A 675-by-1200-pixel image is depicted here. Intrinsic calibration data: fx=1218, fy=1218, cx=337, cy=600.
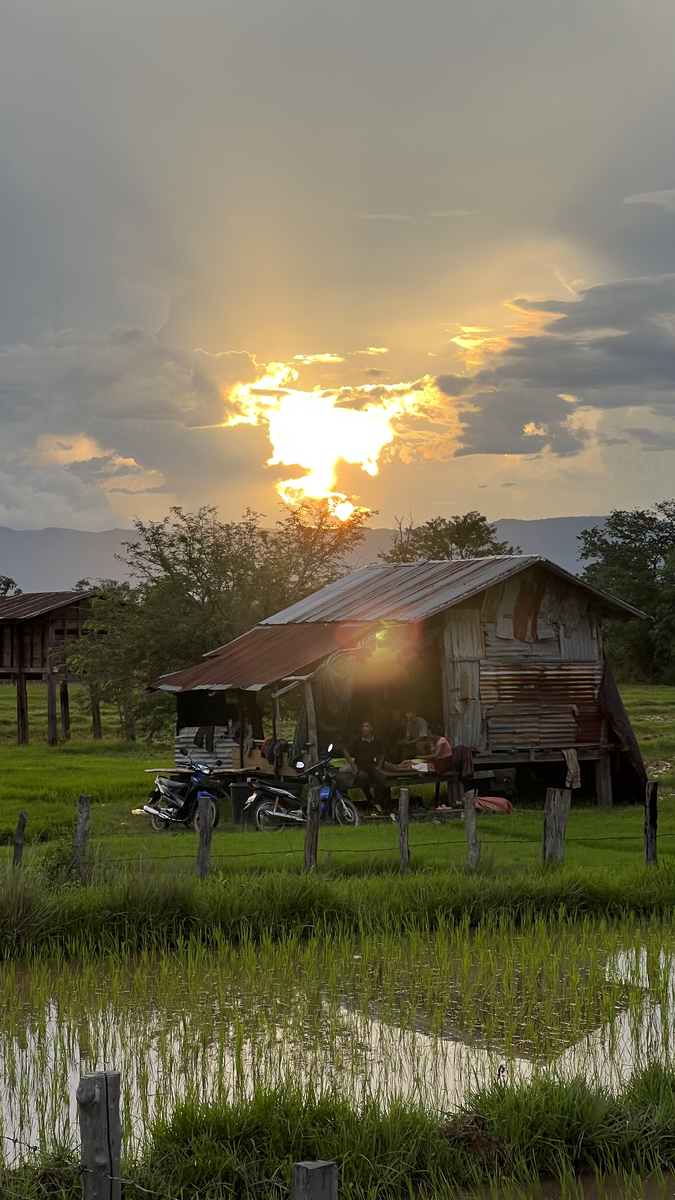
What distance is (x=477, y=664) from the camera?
21094 mm

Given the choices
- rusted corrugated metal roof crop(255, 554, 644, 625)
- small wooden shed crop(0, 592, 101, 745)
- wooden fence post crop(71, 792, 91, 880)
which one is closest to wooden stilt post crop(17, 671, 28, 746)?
small wooden shed crop(0, 592, 101, 745)

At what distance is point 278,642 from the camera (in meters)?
22.4

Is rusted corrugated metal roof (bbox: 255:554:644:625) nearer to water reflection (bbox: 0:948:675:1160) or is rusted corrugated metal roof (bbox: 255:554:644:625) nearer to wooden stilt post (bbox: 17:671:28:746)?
water reflection (bbox: 0:948:675:1160)

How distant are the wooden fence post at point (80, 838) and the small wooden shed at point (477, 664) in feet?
26.2

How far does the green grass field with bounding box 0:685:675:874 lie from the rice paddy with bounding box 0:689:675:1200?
17 cm

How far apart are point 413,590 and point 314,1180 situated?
1904 cm

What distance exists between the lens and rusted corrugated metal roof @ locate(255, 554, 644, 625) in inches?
816

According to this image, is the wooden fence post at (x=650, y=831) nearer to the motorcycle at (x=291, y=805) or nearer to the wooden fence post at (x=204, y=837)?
the wooden fence post at (x=204, y=837)

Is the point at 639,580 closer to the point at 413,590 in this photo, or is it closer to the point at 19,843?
the point at 413,590

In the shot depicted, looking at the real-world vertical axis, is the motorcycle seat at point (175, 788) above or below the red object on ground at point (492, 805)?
above

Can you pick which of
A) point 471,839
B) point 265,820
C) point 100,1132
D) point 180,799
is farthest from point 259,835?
point 100,1132

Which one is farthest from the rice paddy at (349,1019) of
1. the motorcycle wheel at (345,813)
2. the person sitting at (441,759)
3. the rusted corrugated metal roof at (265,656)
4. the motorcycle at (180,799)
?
the rusted corrugated metal roof at (265,656)

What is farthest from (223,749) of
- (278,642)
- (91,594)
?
(91,594)

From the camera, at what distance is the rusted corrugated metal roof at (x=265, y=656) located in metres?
20.0
